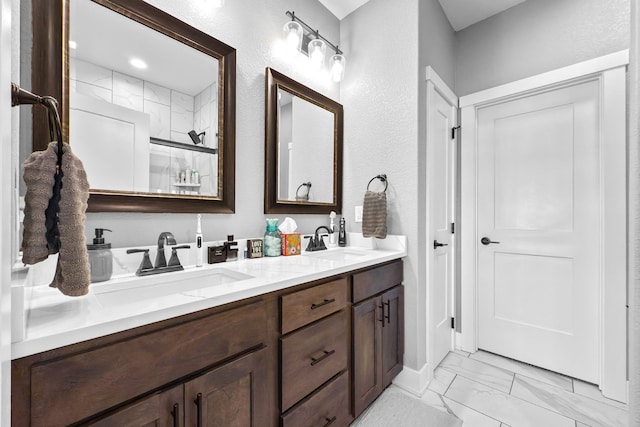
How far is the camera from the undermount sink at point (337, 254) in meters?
1.80

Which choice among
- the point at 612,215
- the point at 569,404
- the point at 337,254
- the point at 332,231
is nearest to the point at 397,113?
the point at 332,231

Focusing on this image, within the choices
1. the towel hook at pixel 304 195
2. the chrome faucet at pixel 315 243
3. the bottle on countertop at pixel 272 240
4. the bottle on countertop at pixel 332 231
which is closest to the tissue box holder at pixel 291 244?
the bottle on countertop at pixel 272 240

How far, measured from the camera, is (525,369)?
2049 mm

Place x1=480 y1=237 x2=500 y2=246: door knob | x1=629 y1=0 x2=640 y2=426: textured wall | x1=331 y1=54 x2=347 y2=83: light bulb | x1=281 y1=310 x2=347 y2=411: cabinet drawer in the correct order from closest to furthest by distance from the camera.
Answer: x1=629 y1=0 x2=640 y2=426: textured wall → x1=281 y1=310 x2=347 y2=411: cabinet drawer → x1=331 y1=54 x2=347 y2=83: light bulb → x1=480 y1=237 x2=500 y2=246: door knob

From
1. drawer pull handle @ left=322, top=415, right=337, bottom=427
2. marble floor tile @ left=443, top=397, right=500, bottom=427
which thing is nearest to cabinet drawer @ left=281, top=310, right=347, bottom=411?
drawer pull handle @ left=322, top=415, right=337, bottom=427

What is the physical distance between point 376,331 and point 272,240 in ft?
2.62

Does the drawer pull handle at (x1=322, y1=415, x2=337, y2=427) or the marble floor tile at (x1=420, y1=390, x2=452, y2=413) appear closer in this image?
the drawer pull handle at (x1=322, y1=415, x2=337, y2=427)

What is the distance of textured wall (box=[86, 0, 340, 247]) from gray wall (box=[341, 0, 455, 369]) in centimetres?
55

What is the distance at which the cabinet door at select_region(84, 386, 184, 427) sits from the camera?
66cm

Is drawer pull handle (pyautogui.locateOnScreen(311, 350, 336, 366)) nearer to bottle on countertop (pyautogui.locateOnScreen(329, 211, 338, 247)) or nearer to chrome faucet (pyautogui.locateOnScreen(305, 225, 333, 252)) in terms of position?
chrome faucet (pyautogui.locateOnScreen(305, 225, 333, 252))

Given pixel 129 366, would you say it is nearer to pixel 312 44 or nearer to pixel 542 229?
pixel 312 44

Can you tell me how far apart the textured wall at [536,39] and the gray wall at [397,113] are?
32 centimetres

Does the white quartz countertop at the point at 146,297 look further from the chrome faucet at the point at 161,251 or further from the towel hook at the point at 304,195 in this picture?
the towel hook at the point at 304,195

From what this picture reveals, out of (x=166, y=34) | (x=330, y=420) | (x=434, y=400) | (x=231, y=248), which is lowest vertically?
(x=434, y=400)
